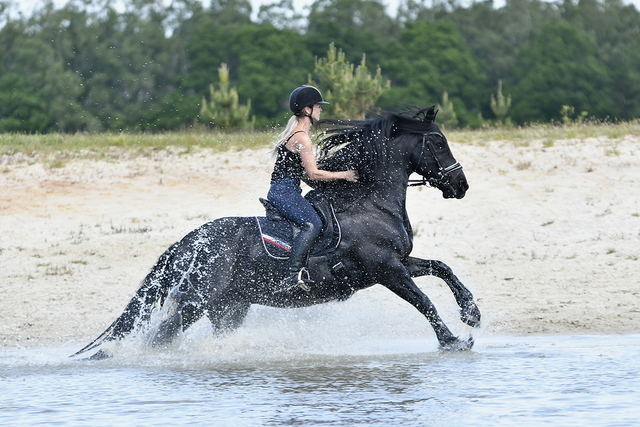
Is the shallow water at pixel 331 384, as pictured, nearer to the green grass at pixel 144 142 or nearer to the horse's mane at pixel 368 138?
the horse's mane at pixel 368 138

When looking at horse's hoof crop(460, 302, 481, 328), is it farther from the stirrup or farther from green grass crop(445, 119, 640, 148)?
green grass crop(445, 119, 640, 148)

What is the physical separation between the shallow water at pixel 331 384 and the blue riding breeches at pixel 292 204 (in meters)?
1.19

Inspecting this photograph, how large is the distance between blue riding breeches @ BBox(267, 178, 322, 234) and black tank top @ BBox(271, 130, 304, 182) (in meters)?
0.05

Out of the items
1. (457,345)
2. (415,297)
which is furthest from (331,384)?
(457,345)

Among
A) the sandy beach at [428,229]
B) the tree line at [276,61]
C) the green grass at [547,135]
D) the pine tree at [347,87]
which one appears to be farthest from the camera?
the tree line at [276,61]

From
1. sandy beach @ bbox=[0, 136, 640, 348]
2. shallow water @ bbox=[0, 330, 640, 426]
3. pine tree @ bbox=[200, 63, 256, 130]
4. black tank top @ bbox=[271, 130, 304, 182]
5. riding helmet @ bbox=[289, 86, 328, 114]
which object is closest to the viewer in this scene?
shallow water @ bbox=[0, 330, 640, 426]

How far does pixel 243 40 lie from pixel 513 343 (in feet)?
156

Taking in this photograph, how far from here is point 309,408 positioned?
541cm

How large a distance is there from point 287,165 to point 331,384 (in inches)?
71.6

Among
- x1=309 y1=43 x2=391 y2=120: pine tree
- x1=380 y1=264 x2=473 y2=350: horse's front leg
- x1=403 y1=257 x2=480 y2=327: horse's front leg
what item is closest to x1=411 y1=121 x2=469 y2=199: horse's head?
x1=403 y1=257 x2=480 y2=327: horse's front leg

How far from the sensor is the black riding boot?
262 inches

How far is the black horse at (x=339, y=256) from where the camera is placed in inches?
270

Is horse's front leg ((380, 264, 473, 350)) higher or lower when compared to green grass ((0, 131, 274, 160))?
lower

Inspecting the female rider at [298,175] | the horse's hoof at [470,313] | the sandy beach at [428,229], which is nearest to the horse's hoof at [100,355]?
the sandy beach at [428,229]
